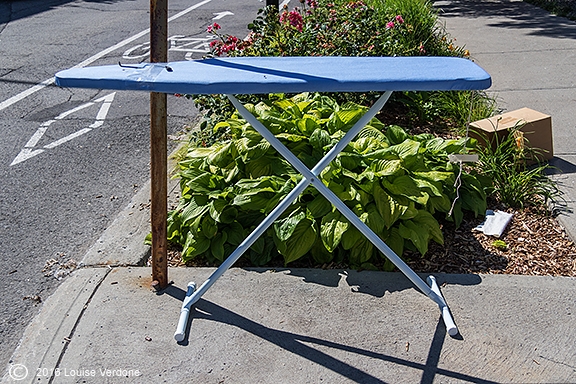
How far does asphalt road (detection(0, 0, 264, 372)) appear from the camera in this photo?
151 inches

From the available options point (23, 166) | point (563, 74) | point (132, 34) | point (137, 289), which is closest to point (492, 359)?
point (137, 289)

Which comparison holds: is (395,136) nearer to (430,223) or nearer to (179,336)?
(430,223)

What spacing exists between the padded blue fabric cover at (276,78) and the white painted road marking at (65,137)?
10.8 ft

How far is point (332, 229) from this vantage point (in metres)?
3.34

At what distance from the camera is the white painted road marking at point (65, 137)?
Answer: 5.63 metres

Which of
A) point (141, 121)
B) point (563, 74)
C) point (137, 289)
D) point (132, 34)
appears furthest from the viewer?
point (132, 34)

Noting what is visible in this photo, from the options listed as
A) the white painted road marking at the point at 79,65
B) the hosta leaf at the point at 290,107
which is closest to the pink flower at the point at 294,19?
the hosta leaf at the point at 290,107

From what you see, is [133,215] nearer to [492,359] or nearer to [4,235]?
[4,235]

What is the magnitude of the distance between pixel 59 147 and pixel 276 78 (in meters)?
3.85

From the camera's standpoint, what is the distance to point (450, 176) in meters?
3.81

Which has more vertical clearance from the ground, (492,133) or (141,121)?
(492,133)

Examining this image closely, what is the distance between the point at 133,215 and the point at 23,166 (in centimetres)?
174

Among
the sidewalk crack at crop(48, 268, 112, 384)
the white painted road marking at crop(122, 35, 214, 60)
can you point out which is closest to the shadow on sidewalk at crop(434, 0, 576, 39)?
the white painted road marking at crop(122, 35, 214, 60)

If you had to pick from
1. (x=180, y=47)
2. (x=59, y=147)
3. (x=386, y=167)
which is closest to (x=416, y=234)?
(x=386, y=167)
